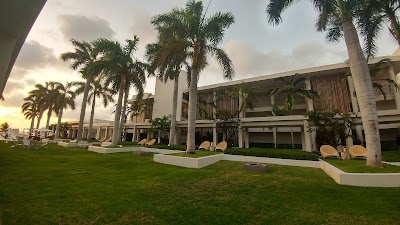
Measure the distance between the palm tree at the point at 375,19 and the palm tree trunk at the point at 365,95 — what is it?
132 centimetres

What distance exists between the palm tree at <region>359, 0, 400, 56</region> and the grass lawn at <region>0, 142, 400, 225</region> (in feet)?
25.0

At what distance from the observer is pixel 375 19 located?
9.89 metres

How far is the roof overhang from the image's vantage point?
239 centimetres

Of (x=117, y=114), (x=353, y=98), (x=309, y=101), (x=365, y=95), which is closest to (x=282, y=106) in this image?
(x=309, y=101)

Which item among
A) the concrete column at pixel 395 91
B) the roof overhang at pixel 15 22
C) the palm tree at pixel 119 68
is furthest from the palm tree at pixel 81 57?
the concrete column at pixel 395 91

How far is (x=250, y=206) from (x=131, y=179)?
4.58 metres

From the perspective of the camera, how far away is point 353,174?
22.5 feet

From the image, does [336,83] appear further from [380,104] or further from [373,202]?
[373,202]

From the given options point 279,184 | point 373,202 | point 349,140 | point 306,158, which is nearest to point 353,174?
point 373,202

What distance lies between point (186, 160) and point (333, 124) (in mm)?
11323

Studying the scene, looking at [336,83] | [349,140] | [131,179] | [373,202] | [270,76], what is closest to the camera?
[373,202]

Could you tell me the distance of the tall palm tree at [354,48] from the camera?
319 inches

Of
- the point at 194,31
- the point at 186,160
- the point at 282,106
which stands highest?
the point at 194,31

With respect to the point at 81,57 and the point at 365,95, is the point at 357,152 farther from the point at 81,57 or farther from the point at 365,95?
the point at 81,57
